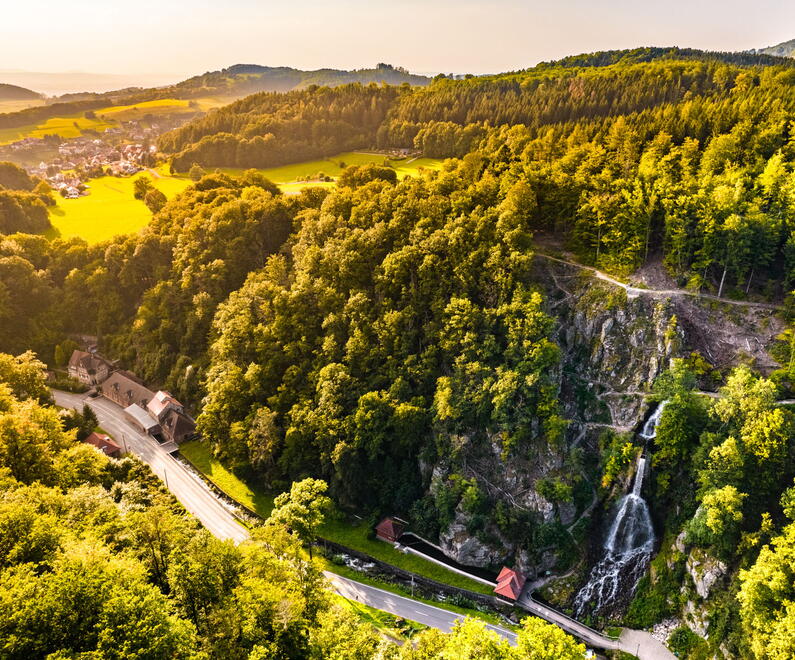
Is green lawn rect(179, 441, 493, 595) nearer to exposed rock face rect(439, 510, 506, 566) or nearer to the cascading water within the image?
exposed rock face rect(439, 510, 506, 566)

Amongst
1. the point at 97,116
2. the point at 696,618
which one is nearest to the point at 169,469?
the point at 696,618

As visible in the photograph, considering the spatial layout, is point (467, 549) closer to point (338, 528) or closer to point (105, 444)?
point (338, 528)

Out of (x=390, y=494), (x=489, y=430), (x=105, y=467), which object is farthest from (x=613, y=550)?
(x=105, y=467)

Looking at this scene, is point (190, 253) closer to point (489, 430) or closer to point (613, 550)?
point (489, 430)

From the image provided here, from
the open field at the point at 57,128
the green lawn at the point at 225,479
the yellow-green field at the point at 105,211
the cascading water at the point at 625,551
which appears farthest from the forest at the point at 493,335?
the open field at the point at 57,128

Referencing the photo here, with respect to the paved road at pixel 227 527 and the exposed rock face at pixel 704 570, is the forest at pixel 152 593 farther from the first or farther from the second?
the exposed rock face at pixel 704 570

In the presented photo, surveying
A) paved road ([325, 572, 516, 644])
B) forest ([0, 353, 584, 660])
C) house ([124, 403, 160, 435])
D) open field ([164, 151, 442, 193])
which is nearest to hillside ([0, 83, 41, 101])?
open field ([164, 151, 442, 193])
